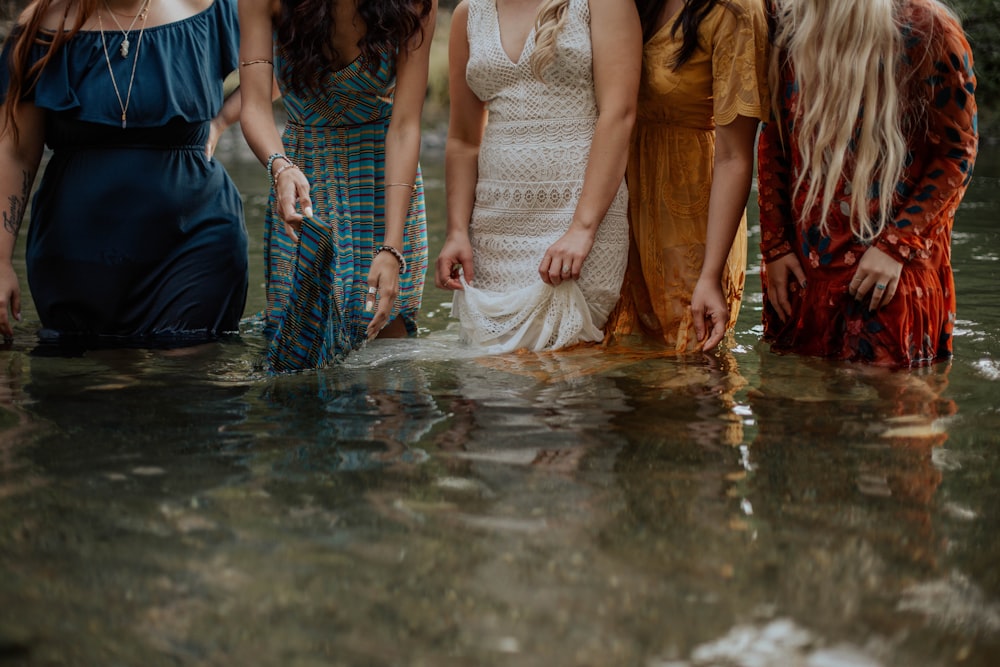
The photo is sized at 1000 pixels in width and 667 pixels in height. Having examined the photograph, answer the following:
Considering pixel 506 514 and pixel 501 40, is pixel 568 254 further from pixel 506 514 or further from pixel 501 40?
pixel 506 514

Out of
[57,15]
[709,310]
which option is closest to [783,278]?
[709,310]

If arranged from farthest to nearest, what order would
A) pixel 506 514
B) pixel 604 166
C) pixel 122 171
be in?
pixel 122 171 → pixel 604 166 → pixel 506 514

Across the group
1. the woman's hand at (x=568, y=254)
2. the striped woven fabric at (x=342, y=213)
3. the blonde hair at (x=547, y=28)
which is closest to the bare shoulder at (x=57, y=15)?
the striped woven fabric at (x=342, y=213)

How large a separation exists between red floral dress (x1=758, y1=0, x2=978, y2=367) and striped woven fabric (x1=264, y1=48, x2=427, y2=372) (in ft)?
4.56

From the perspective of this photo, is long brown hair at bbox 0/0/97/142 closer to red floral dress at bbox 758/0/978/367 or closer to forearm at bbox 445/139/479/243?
forearm at bbox 445/139/479/243

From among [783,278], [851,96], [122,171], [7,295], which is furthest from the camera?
[122,171]

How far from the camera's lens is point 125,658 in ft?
6.16

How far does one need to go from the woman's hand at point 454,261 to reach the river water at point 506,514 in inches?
11.3

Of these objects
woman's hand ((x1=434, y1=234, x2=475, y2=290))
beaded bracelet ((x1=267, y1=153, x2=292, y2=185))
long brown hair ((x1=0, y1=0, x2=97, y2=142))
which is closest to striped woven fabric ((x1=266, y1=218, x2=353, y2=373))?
beaded bracelet ((x1=267, y1=153, x2=292, y2=185))

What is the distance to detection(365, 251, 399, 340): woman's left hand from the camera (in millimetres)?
3879

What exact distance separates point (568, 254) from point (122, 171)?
1845 millimetres

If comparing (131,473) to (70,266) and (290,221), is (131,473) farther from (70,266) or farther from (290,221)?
(70,266)

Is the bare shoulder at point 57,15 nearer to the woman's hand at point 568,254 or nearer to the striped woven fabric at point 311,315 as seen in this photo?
the striped woven fabric at point 311,315

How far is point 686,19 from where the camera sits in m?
3.71
